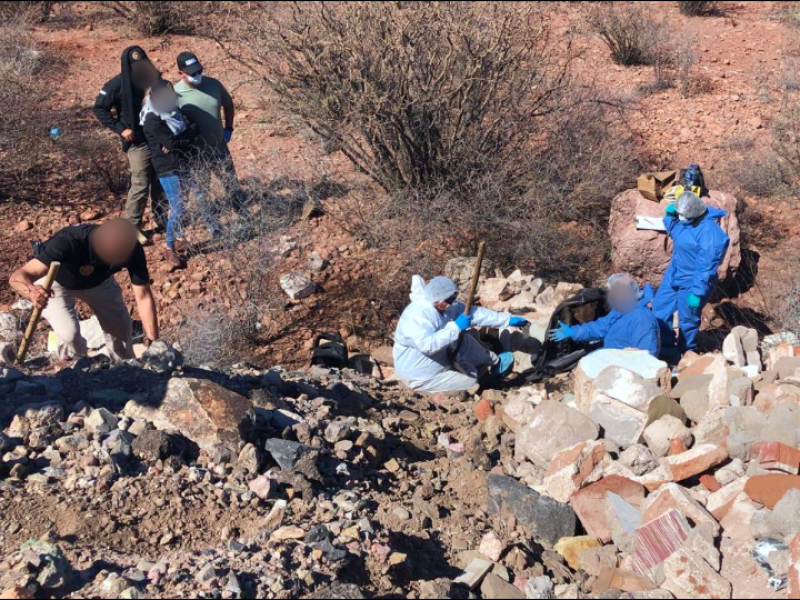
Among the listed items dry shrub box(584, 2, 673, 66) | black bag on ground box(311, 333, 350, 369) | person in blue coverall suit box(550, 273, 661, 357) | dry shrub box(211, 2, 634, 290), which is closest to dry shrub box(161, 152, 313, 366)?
black bag on ground box(311, 333, 350, 369)

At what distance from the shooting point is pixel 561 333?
19.2 feet

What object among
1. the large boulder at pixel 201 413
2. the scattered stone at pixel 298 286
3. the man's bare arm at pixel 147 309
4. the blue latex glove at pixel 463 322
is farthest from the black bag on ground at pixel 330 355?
the large boulder at pixel 201 413

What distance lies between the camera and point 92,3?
42.0 ft

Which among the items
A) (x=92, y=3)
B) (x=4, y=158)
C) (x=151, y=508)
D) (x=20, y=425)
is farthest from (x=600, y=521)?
(x=92, y=3)

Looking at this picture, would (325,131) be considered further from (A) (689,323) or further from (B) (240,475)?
(B) (240,475)

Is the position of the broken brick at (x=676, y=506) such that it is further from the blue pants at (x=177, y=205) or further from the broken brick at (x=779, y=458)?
the blue pants at (x=177, y=205)

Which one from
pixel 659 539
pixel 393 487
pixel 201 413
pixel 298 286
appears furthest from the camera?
pixel 298 286

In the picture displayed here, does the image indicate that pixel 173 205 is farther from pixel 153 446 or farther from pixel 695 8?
pixel 695 8

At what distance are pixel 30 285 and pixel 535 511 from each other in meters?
2.88

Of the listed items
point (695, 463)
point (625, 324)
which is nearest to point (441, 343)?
point (625, 324)

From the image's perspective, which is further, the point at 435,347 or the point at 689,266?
the point at 689,266

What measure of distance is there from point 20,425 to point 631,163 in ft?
21.9

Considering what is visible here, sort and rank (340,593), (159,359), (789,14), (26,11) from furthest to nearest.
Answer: (789,14) < (26,11) < (159,359) < (340,593)

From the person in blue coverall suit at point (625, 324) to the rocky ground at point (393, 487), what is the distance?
254mm
